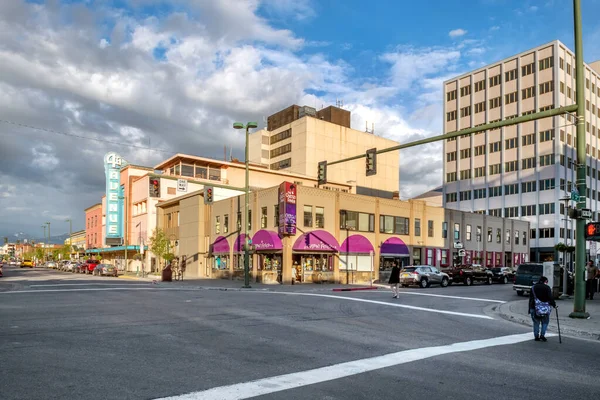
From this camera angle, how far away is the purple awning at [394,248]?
144 feet

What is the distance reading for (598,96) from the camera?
91.0m

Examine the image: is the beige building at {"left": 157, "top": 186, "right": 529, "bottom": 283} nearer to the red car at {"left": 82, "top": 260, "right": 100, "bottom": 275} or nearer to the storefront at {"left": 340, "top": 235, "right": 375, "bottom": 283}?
the storefront at {"left": 340, "top": 235, "right": 375, "bottom": 283}

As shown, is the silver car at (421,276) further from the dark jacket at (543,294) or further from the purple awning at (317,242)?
the dark jacket at (543,294)

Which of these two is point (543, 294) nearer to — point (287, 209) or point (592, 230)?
point (592, 230)

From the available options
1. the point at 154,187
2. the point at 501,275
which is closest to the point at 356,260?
the point at 501,275

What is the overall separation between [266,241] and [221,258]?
8.74m

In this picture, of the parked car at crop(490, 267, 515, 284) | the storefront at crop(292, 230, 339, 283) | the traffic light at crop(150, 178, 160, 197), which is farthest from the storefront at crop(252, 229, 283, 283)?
the parked car at crop(490, 267, 515, 284)

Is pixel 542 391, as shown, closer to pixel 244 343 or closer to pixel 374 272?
pixel 244 343

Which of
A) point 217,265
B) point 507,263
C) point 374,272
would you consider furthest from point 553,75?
point 217,265

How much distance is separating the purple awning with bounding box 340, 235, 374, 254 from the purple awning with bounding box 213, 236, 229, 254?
10677 millimetres

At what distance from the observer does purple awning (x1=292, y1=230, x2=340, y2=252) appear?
36597mm

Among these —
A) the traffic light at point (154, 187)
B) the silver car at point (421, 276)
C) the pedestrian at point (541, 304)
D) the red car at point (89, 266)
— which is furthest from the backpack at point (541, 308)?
the red car at point (89, 266)

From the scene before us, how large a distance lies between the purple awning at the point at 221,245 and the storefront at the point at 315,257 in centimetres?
885

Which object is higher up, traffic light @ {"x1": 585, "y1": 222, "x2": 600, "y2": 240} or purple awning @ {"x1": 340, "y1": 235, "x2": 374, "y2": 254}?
traffic light @ {"x1": 585, "y1": 222, "x2": 600, "y2": 240}
